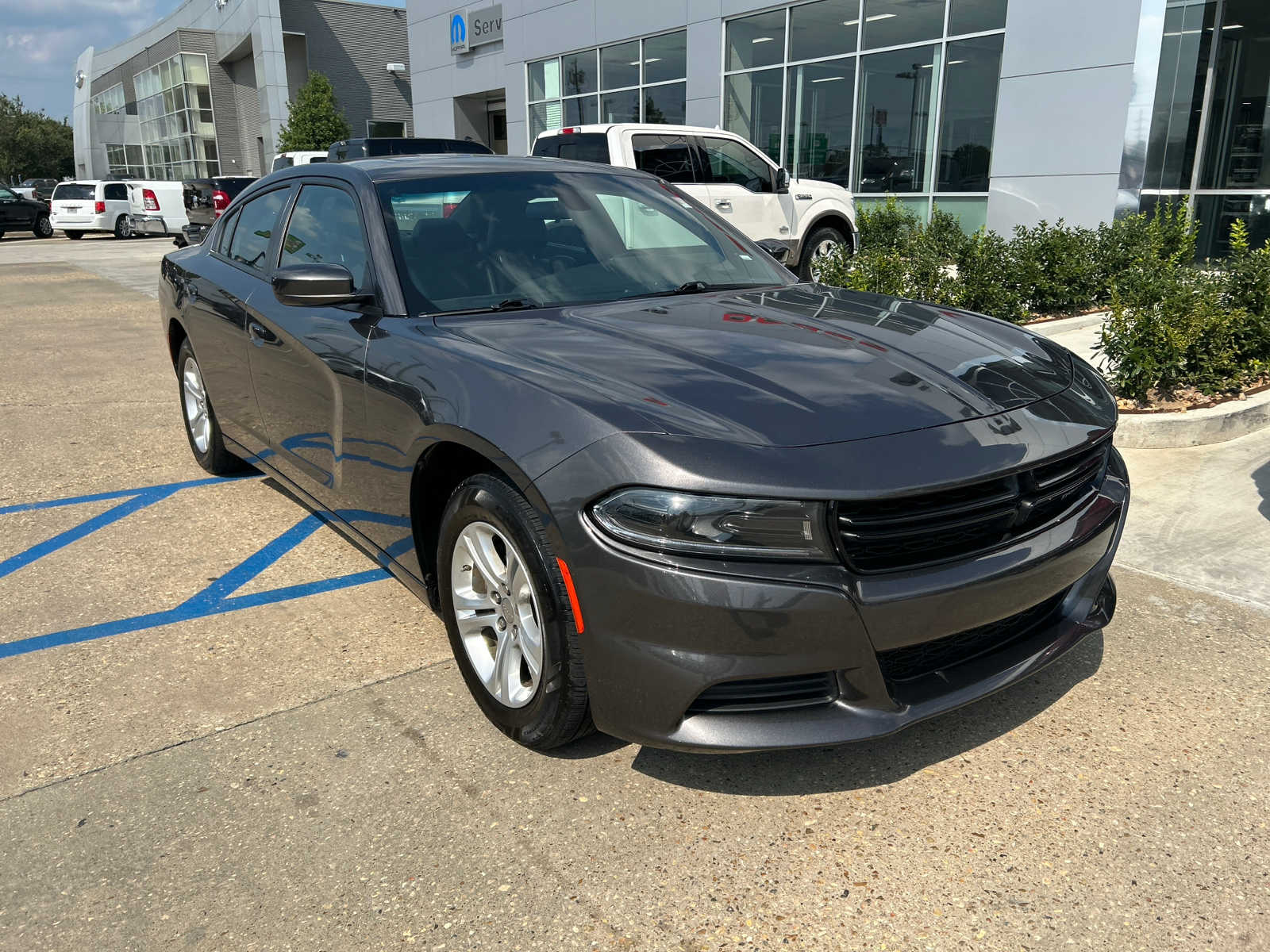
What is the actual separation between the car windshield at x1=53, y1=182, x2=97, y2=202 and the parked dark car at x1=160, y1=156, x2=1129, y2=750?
106ft

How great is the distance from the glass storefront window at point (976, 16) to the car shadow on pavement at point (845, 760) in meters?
13.2

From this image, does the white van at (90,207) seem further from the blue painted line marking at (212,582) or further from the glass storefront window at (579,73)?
the blue painted line marking at (212,582)

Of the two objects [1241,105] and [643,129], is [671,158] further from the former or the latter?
[1241,105]

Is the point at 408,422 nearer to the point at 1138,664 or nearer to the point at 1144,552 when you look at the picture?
the point at 1138,664

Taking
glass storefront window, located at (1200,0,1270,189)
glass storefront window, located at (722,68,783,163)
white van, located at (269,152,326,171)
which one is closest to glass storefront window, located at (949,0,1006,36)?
glass storefront window, located at (1200,0,1270,189)

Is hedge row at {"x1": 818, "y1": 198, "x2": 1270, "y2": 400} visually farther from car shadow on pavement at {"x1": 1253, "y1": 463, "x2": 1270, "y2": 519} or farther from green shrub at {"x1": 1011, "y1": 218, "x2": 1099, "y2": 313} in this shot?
car shadow on pavement at {"x1": 1253, "y1": 463, "x2": 1270, "y2": 519}

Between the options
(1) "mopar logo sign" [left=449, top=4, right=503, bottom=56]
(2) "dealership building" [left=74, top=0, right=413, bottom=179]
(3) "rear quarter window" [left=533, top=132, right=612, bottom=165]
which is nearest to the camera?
(3) "rear quarter window" [left=533, top=132, right=612, bottom=165]

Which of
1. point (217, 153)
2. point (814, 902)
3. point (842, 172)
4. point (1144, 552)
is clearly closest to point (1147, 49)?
point (842, 172)

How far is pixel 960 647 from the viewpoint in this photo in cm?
256

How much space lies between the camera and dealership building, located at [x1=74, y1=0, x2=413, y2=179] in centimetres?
4559

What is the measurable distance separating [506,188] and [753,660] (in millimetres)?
2256

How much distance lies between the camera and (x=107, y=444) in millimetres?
6414

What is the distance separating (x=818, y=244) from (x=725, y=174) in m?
1.67

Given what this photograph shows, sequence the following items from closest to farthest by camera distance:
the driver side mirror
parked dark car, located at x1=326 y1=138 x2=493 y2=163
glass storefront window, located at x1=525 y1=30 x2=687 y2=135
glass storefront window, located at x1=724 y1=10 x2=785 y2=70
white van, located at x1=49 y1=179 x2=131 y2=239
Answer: the driver side mirror
parked dark car, located at x1=326 y1=138 x2=493 y2=163
glass storefront window, located at x1=724 y1=10 x2=785 y2=70
glass storefront window, located at x1=525 y1=30 x2=687 y2=135
white van, located at x1=49 y1=179 x2=131 y2=239
